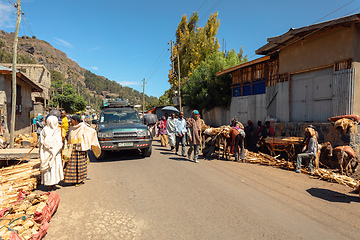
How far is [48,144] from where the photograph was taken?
519 centimetres

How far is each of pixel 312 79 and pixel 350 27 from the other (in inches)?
91.1

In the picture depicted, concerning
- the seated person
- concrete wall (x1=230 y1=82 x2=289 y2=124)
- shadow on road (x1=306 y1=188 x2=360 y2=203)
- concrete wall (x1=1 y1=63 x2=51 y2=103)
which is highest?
concrete wall (x1=1 y1=63 x2=51 y2=103)

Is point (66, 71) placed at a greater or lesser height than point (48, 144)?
greater

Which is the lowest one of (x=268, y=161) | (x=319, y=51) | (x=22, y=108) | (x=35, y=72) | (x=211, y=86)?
(x=268, y=161)

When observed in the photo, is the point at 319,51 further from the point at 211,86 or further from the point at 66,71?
the point at 66,71

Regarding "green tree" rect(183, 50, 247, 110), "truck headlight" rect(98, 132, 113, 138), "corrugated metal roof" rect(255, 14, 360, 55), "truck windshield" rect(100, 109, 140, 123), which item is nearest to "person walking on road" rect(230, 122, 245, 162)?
"truck windshield" rect(100, 109, 140, 123)

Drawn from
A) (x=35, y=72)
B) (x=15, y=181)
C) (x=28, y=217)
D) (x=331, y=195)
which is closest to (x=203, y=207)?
(x=28, y=217)

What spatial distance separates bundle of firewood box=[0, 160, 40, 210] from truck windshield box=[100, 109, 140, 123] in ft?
12.6

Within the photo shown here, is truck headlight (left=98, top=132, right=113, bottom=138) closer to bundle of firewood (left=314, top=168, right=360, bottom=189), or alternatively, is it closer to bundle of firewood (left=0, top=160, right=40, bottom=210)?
bundle of firewood (left=0, top=160, right=40, bottom=210)

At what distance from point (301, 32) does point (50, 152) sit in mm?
9732

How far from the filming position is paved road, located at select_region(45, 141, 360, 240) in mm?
3596

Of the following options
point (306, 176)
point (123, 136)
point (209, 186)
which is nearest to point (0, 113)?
point (123, 136)

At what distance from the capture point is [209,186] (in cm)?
590

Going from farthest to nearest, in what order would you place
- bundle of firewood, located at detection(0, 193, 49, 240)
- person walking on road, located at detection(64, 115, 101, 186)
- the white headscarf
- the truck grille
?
the truck grille < person walking on road, located at detection(64, 115, 101, 186) < the white headscarf < bundle of firewood, located at detection(0, 193, 49, 240)
